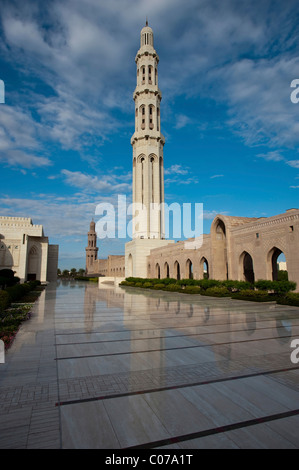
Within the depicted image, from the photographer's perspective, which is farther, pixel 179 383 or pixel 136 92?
pixel 136 92

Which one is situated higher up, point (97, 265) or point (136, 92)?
point (136, 92)

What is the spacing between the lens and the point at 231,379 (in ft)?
12.3

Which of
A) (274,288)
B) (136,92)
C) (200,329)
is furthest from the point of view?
(136,92)

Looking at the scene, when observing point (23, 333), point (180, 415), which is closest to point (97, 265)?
point (23, 333)

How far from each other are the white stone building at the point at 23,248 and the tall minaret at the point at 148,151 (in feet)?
38.4

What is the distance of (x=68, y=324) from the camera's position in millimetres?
7625

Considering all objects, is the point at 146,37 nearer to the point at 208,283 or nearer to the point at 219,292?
the point at 208,283

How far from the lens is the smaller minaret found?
217 ft

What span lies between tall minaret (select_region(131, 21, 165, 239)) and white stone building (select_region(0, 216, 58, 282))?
11692 millimetres

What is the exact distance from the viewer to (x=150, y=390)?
11.1 feet

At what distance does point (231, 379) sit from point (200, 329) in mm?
3241

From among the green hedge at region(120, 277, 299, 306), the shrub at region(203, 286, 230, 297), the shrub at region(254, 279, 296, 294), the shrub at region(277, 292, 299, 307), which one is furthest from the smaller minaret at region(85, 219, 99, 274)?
the shrub at region(277, 292, 299, 307)
